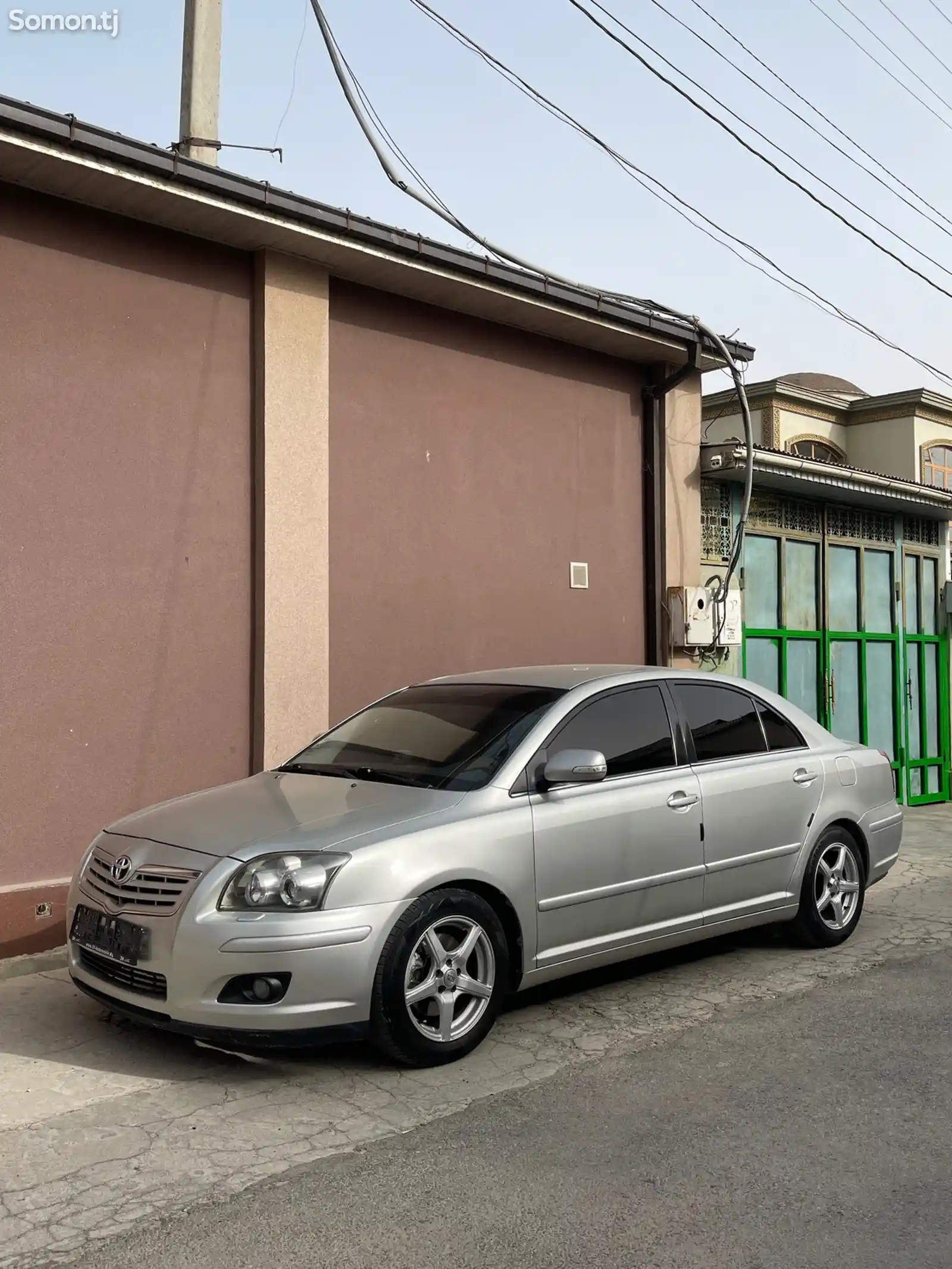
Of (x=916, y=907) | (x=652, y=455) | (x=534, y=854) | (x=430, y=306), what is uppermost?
(x=430, y=306)

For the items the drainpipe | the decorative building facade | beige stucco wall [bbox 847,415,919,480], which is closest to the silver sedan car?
the drainpipe

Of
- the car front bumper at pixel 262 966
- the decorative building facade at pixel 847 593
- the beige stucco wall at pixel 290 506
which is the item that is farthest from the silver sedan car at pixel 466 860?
the decorative building facade at pixel 847 593

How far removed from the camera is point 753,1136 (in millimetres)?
3959

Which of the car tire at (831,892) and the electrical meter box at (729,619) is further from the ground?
the electrical meter box at (729,619)

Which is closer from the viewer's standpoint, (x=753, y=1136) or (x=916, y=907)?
(x=753, y=1136)

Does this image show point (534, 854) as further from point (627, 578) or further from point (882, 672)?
point (882, 672)

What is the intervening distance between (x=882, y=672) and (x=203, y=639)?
8678mm

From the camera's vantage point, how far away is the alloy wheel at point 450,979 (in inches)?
183

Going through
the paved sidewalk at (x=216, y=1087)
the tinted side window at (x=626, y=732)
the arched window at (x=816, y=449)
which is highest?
the arched window at (x=816, y=449)

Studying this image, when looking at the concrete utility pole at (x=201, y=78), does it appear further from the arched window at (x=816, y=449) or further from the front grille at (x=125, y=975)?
the arched window at (x=816, y=449)

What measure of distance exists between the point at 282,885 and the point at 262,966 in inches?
11.6

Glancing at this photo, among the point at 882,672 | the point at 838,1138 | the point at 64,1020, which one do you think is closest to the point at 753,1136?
the point at 838,1138

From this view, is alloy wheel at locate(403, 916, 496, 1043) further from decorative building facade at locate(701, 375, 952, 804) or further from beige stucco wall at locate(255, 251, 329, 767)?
decorative building facade at locate(701, 375, 952, 804)

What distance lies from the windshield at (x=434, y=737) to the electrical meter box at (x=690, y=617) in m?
4.44
